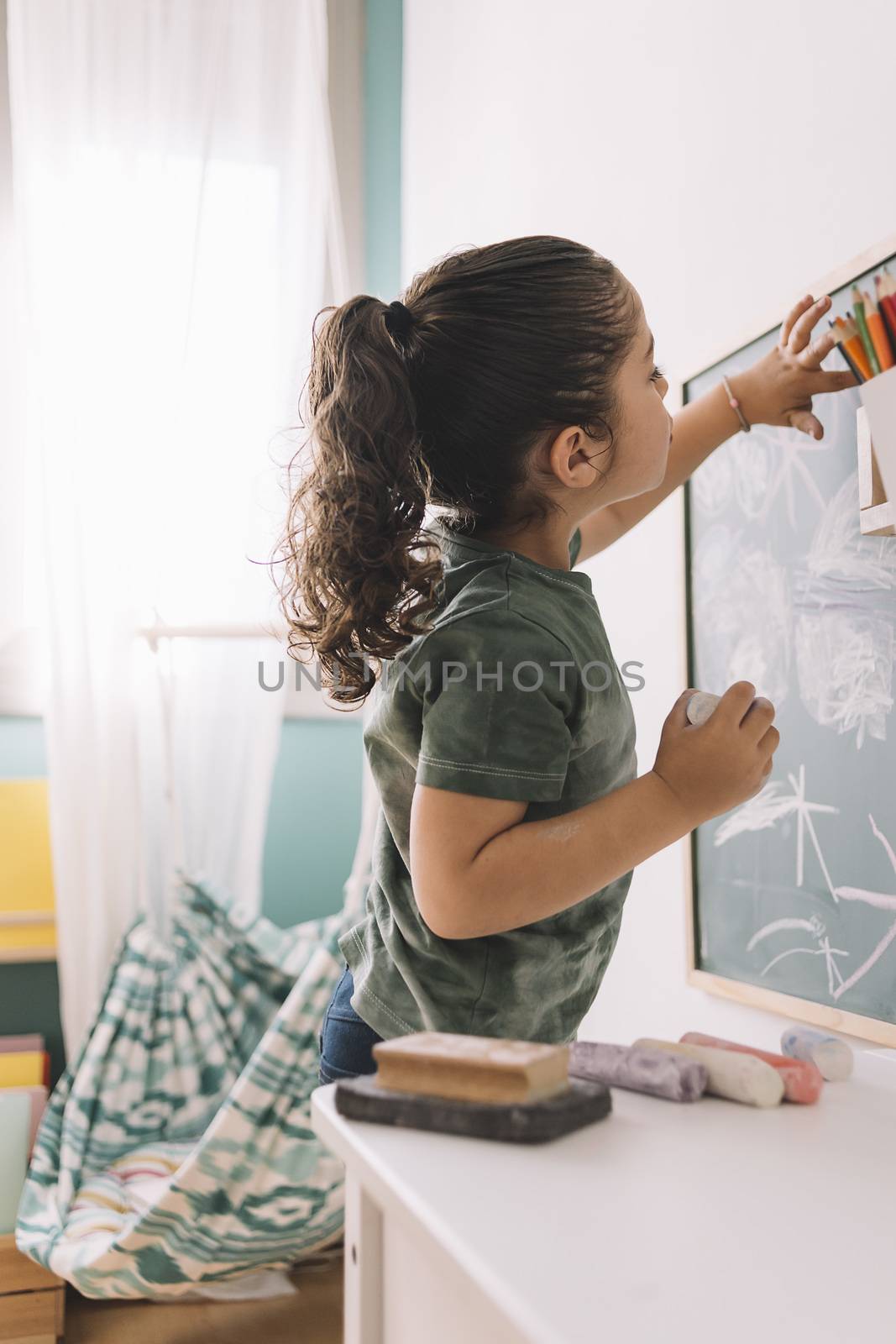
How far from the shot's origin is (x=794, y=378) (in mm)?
842

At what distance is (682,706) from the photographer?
63 centimetres

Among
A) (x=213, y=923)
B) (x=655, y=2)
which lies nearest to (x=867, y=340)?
(x=655, y=2)

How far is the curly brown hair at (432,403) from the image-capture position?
69 centimetres

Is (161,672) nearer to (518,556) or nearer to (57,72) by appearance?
(57,72)

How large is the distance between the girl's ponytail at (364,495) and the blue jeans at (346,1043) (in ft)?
0.90

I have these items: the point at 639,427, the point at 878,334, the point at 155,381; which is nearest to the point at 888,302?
the point at 878,334

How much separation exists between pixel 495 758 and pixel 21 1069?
1.40m

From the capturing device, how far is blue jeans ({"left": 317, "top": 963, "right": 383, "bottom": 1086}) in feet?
2.67

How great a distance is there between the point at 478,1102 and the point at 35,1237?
1156mm

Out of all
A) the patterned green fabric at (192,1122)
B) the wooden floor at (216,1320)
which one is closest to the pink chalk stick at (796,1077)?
the patterned green fabric at (192,1122)

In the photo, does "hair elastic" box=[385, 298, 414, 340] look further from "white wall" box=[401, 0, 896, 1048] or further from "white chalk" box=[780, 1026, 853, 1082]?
"white chalk" box=[780, 1026, 853, 1082]

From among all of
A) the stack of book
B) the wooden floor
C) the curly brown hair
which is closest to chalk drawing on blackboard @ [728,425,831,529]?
the curly brown hair

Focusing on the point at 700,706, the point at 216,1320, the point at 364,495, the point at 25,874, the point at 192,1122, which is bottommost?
the point at 216,1320

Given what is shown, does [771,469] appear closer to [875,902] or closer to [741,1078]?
[875,902]
